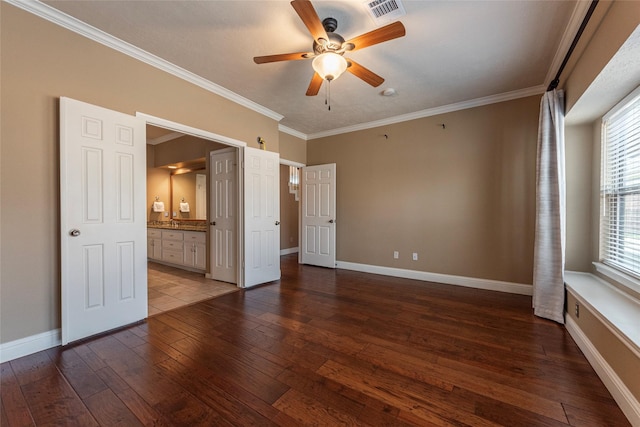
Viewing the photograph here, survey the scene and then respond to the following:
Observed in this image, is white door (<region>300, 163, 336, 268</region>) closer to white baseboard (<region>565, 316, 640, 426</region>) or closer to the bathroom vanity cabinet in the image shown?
the bathroom vanity cabinet

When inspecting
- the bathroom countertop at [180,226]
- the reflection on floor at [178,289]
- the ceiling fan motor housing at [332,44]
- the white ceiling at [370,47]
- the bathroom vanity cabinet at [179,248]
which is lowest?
the reflection on floor at [178,289]

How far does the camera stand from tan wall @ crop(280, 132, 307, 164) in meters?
5.24

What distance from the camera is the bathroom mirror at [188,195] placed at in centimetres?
596

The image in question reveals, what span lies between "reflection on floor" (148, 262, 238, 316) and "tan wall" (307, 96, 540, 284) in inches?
97.3

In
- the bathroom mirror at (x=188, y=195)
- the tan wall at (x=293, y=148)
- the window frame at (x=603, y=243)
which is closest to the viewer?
the window frame at (x=603, y=243)

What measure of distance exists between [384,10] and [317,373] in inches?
112

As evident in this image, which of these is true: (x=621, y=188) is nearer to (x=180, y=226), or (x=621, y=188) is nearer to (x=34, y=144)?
(x=34, y=144)

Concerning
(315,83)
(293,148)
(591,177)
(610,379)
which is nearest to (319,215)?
(293,148)

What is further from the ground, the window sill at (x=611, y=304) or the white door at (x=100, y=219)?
the white door at (x=100, y=219)

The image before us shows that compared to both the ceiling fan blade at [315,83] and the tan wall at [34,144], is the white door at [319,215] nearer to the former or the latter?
the ceiling fan blade at [315,83]

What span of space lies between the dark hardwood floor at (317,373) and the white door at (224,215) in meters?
1.24

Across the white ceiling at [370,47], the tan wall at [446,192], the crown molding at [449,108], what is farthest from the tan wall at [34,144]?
the tan wall at [446,192]

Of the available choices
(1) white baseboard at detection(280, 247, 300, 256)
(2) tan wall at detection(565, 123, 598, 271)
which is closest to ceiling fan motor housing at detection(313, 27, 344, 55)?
(2) tan wall at detection(565, 123, 598, 271)

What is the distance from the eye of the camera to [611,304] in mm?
2037
